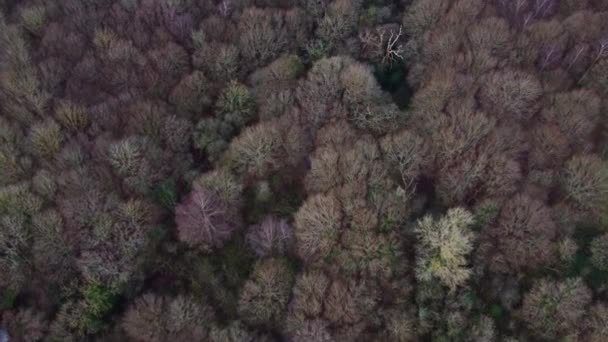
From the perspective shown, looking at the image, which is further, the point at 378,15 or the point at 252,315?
the point at 378,15

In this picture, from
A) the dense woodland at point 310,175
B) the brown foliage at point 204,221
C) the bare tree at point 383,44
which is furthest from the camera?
the bare tree at point 383,44

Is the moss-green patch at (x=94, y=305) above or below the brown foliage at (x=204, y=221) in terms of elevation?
below

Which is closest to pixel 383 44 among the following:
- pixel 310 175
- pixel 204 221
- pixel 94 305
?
pixel 310 175

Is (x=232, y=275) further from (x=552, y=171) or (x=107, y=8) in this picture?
(x=107, y=8)

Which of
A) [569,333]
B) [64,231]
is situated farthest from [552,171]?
[64,231]

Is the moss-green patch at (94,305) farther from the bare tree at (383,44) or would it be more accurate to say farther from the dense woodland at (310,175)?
the bare tree at (383,44)

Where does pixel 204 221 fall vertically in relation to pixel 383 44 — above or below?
below

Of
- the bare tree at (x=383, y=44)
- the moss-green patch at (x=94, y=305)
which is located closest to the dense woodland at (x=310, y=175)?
the moss-green patch at (x=94, y=305)

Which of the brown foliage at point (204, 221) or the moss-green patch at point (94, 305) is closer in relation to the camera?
the moss-green patch at point (94, 305)

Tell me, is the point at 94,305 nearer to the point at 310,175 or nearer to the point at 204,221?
the point at 204,221
